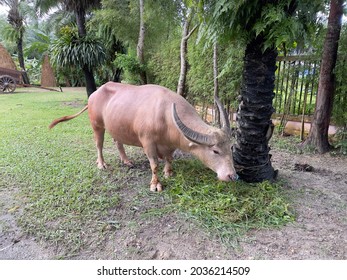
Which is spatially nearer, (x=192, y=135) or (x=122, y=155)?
(x=192, y=135)

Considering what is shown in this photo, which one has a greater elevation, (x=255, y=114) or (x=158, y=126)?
(x=255, y=114)

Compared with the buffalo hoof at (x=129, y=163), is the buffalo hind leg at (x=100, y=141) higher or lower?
higher

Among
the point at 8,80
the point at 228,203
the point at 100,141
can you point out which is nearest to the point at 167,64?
the point at 100,141

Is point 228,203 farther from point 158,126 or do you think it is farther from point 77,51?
point 77,51

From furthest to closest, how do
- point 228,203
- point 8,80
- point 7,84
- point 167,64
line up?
point 8,80, point 7,84, point 167,64, point 228,203

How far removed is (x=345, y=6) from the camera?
13.8 ft

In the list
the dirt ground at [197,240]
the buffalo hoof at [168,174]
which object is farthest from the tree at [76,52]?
the dirt ground at [197,240]

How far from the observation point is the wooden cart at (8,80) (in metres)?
13.8

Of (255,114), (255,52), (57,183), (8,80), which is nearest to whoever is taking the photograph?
(255,52)

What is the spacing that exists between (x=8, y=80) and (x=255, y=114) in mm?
14909

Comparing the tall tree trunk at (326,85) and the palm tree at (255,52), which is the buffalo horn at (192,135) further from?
the tall tree trunk at (326,85)

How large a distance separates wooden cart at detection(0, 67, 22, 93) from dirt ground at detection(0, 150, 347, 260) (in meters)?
13.4

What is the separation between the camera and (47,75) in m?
20.0

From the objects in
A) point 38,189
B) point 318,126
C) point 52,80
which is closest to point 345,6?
point 318,126
